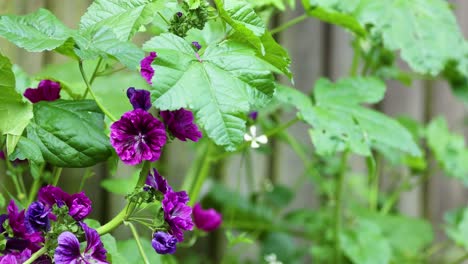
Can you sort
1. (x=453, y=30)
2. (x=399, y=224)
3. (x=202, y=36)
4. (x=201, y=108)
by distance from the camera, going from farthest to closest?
(x=399, y=224), (x=453, y=30), (x=202, y=36), (x=201, y=108)

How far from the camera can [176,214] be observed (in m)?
0.81

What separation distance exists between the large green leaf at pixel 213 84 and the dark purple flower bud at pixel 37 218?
0.59 ft

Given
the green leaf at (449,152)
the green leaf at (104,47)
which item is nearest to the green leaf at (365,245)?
the green leaf at (449,152)

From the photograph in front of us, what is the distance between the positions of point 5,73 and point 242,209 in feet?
4.31

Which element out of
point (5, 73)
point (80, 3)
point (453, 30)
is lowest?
point (80, 3)

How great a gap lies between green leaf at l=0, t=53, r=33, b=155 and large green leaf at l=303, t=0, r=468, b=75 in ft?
2.28

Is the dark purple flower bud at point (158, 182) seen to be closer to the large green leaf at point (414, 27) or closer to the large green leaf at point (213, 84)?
the large green leaf at point (213, 84)

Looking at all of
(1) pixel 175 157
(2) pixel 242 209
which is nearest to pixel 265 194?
(2) pixel 242 209

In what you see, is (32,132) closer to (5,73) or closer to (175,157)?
(5,73)

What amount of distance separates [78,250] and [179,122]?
0.63 ft

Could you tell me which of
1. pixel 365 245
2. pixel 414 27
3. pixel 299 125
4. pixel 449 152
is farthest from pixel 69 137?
pixel 299 125

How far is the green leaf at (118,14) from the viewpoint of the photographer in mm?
828

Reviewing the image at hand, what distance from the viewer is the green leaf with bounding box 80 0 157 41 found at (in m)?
0.83

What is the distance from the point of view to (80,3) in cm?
175
